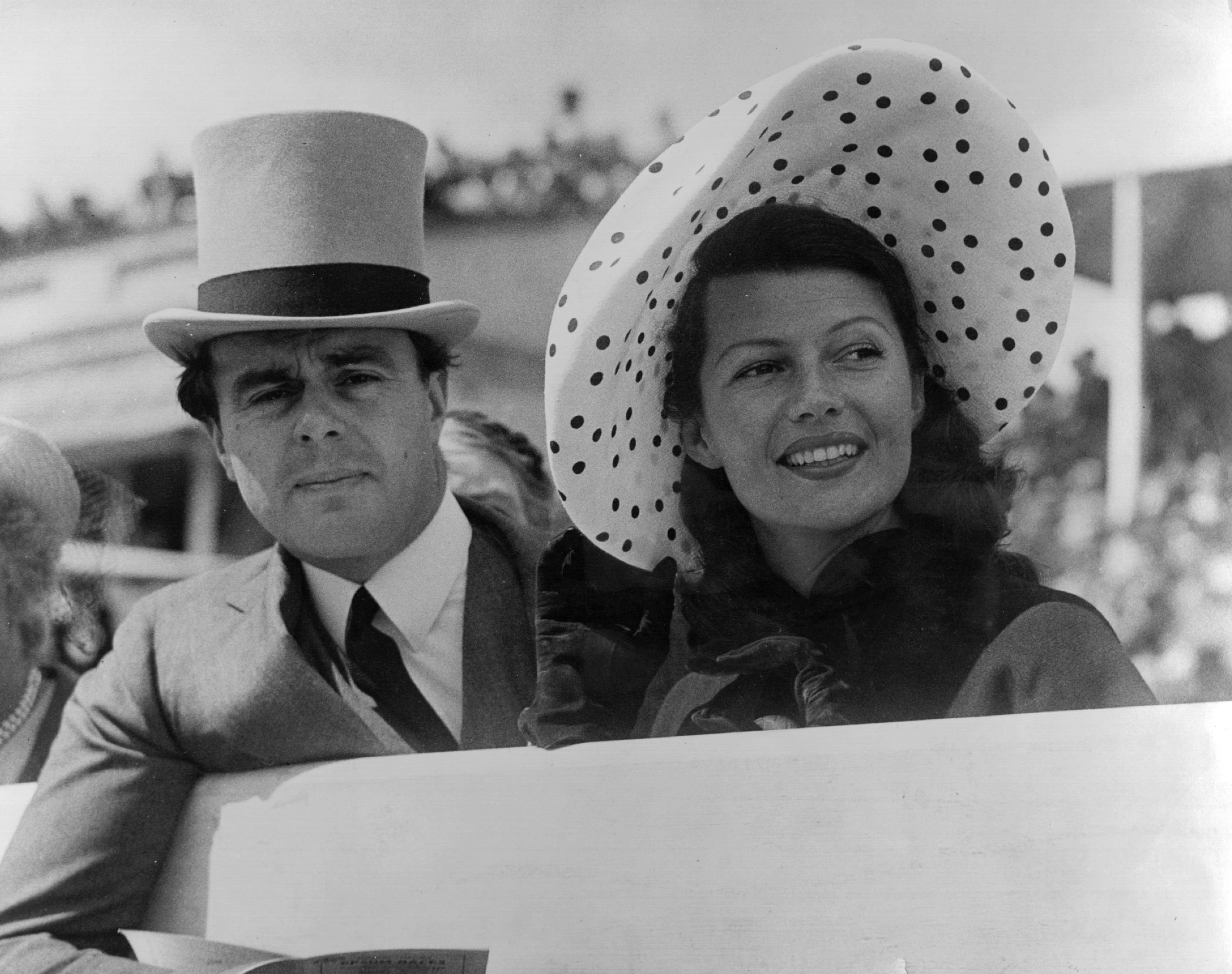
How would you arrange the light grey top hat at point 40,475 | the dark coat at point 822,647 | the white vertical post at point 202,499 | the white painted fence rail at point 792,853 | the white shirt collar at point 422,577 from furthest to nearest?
the light grey top hat at point 40,475 < the white vertical post at point 202,499 < the white shirt collar at point 422,577 < the dark coat at point 822,647 < the white painted fence rail at point 792,853

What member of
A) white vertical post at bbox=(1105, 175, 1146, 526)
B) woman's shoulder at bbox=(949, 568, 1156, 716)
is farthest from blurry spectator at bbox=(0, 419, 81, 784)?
white vertical post at bbox=(1105, 175, 1146, 526)

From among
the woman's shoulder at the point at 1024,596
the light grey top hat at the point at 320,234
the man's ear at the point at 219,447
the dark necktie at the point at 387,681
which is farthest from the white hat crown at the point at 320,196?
the woman's shoulder at the point at 1024,596

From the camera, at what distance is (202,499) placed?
3.19 meters

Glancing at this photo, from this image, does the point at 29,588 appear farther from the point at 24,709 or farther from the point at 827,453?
the point at 827,453

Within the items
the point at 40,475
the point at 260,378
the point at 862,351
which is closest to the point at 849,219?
the point at 862,351

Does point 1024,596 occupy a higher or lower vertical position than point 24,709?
higher

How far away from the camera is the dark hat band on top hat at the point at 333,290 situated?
3.01m

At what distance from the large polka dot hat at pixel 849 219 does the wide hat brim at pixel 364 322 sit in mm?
264

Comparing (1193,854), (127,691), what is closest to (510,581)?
(127,691)

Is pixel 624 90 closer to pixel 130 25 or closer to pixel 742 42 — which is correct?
pixel 742 42

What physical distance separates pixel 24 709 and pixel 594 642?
1.25 meters

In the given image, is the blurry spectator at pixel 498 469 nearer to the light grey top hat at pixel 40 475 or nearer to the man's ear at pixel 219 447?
the man's ear at pixel 219 447

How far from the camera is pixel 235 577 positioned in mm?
3146

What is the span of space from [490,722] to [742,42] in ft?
4.27
